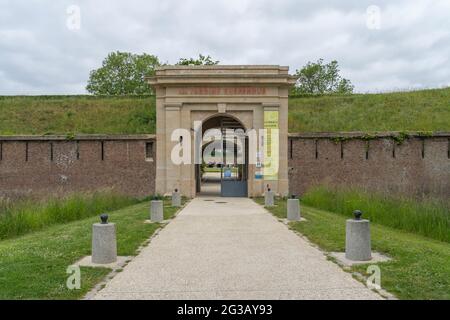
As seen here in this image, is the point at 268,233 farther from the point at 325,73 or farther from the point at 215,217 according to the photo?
the point at 325,73

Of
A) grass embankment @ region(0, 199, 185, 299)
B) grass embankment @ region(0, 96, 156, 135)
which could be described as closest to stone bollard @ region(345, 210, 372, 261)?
grass embankment @ region(0, 199, 185, 299)

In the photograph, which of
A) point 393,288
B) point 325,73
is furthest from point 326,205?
point 325,73

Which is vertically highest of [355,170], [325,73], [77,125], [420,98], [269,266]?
[325,73]

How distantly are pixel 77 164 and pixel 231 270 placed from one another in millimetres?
15752

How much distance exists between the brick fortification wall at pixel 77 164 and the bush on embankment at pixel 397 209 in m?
8.79

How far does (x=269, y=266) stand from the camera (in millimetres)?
6176

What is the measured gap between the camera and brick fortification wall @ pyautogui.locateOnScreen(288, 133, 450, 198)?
19277 millimetres

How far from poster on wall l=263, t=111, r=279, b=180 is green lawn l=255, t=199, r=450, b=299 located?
8.69m

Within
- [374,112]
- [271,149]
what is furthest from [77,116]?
[374,112]

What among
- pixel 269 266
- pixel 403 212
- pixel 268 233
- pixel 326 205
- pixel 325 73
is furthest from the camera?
pixel 325 73

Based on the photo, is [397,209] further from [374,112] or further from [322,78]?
[322,78]

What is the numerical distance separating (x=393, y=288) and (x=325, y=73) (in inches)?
2010

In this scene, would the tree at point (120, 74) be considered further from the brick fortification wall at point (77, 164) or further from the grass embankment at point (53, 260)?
the grass embankment at point (53, 260)

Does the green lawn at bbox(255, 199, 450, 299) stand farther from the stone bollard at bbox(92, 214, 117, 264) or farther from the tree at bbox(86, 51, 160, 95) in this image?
the tree at bbox(86, 51, 160, 95)
